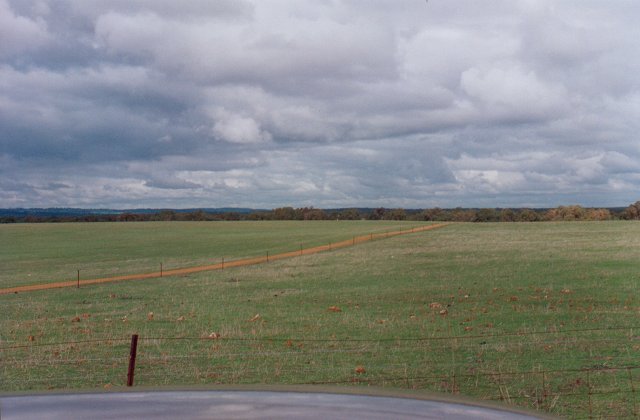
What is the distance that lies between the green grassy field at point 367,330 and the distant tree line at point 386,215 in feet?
276

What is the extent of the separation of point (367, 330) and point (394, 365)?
511 cm

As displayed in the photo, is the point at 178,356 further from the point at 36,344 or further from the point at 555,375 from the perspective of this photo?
the point at 555,375

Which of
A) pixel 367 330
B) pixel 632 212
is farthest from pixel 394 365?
pixel 632 212

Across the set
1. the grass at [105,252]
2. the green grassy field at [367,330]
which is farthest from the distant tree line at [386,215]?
the green grassy field at [367,330]

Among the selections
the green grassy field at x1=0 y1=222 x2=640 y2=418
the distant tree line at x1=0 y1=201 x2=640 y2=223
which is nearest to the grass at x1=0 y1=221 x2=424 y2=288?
the green grassy field at x1=0 y1=222 x2=640 y2=418

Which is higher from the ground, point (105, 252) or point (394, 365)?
point (394, 365)

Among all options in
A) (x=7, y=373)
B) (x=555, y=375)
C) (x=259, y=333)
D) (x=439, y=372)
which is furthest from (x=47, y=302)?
(x=555, y=375)

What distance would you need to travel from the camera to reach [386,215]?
5802 inches

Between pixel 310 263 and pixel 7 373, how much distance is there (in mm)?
33508

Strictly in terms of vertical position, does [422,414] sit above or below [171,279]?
above

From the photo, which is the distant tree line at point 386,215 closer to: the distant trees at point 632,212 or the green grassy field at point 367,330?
the distant trees at point 632,212

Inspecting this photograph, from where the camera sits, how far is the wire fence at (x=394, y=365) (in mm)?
12438

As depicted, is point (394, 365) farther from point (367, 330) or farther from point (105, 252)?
point (105, 252)

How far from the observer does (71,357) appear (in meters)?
16.5
